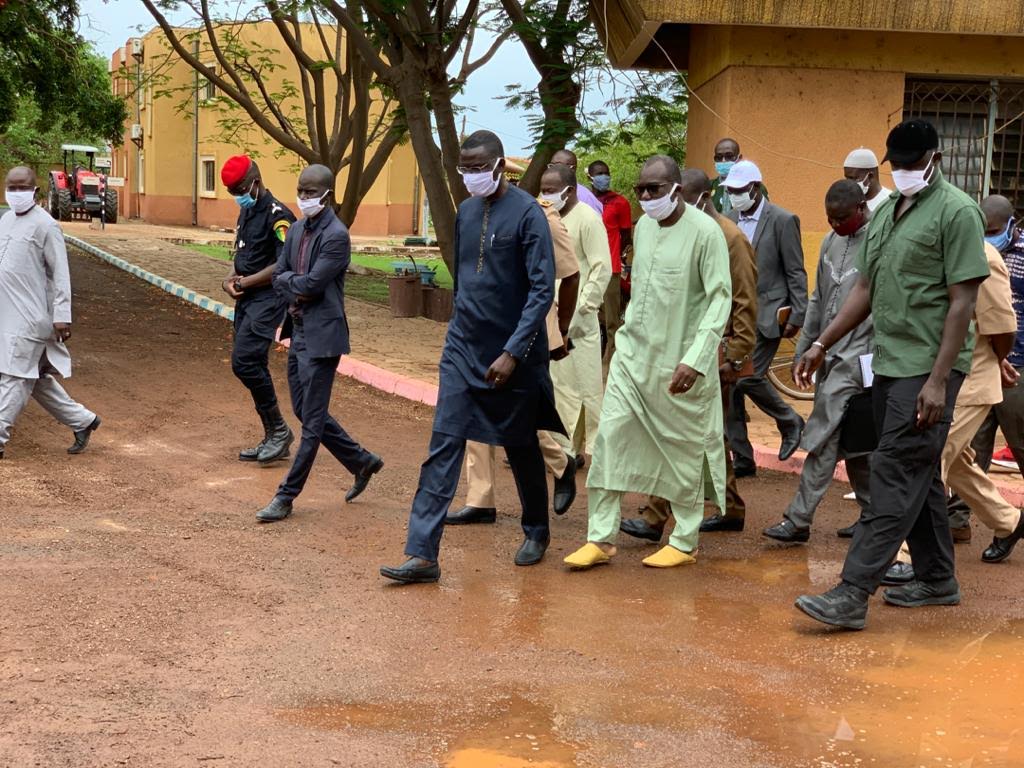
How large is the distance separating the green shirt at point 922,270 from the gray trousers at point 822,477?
1.22 meters

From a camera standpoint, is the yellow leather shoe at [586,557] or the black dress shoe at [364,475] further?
the black dress shoe at [364,475]

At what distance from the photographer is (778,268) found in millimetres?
8273

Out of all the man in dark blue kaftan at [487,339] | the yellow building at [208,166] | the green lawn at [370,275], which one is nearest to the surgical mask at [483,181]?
the man in dark blue kaftan at [487,339]

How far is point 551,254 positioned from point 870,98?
6.67m

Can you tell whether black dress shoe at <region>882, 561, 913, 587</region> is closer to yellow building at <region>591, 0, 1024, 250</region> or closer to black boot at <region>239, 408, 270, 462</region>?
black boot at <region>239, 408, 270, 462</region>

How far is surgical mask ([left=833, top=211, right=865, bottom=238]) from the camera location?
684 cm

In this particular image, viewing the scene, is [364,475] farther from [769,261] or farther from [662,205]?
[769,261]

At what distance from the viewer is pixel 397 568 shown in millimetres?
5984

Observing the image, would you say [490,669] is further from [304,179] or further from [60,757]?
[304,179]

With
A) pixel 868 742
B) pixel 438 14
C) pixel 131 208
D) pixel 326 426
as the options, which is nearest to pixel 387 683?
pixel 868 742

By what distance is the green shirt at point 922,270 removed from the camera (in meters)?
5.23

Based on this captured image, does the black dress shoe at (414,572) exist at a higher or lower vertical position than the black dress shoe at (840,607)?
lower

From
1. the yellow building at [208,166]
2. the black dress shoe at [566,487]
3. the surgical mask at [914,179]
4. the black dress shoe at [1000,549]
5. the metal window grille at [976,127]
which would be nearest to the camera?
the surgical mask at [914,179]

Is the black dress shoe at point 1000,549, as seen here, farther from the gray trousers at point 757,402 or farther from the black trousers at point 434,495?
the black trousers at point 434,495
